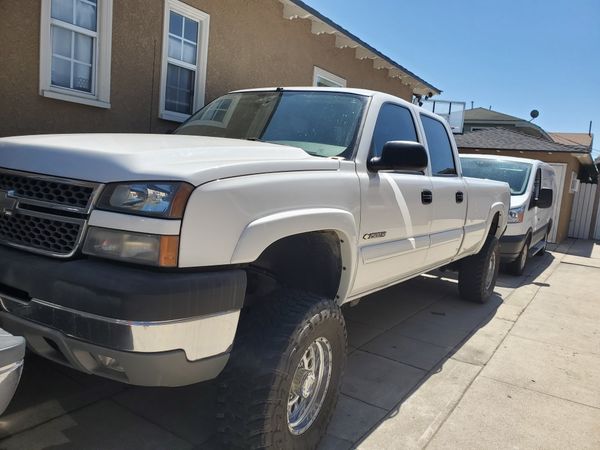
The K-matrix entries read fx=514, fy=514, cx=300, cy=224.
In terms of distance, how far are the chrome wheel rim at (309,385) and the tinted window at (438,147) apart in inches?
87.2

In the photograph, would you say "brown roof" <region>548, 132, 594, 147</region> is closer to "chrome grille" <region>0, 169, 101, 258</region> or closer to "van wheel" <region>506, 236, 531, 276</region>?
"van wheel" <region>506, 236, 531, 276</region>

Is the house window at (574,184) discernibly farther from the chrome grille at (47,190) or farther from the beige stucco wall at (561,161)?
the chrome grille at (47,190)

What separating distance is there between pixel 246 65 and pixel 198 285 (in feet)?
19.9

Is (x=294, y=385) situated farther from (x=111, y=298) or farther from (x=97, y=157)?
(x=97, y=157)

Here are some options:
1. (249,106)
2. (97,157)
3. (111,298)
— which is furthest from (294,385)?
(249,106)

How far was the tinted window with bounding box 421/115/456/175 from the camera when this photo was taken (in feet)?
15.3

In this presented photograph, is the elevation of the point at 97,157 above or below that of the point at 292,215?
above

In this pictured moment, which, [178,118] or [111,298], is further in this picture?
[178,118]

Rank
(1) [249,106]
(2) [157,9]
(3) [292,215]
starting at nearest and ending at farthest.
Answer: (3) [292,215], (1) [249,106], (2) [157,9]

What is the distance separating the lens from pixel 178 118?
6.63 meters

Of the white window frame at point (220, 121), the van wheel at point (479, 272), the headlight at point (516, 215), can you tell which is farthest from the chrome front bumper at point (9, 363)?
the headlight at point (516, 215)

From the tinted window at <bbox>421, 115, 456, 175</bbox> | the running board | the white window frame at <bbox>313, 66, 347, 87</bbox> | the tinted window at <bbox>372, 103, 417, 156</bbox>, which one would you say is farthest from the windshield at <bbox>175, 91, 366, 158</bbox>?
the running board

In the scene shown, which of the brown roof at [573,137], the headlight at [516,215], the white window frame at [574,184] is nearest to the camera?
the headlight at [516,215]

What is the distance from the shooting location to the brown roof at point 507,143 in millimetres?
14724
